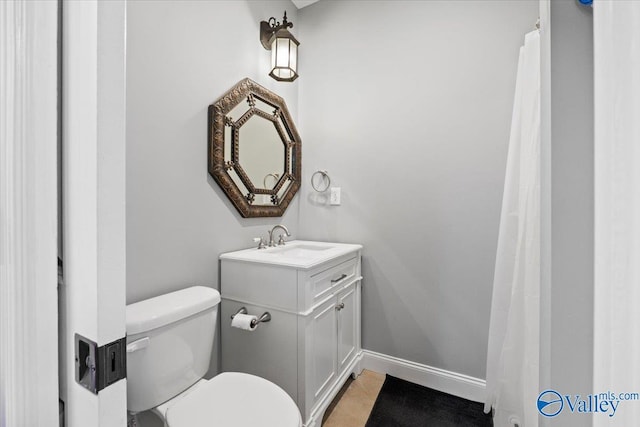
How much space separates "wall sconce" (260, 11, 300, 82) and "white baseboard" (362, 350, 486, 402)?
2.03 metres

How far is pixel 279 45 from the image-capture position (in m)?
1.76

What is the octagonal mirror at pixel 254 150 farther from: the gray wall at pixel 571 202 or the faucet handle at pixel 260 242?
the gray wall at pixel 571 202

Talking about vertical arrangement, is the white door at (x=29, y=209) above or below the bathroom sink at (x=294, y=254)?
above

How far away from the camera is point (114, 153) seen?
1.39ft

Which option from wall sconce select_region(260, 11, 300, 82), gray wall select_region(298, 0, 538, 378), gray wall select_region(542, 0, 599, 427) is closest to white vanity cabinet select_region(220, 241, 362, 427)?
gray wall select_region(298, 0, 538, 378)

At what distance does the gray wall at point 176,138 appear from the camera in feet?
3.68

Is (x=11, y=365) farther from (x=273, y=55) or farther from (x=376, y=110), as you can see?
(x=376, y=110)

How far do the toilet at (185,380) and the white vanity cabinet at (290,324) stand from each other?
0.23m

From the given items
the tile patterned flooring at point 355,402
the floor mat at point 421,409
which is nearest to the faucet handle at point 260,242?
the tile patterned flooring at point 355,402

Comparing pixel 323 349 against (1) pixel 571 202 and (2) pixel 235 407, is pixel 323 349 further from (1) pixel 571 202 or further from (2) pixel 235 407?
(1) pixel 571 202

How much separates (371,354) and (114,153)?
198 centimetres
